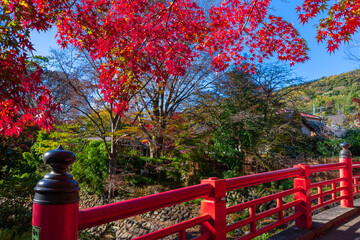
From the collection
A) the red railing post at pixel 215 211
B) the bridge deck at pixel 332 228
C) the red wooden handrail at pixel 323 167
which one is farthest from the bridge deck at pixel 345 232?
the red railing post at pixel 215 211

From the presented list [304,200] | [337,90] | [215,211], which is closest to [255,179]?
[215,211]

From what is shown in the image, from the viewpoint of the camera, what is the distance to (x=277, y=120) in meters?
12.0

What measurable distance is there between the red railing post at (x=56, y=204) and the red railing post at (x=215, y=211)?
1436 millimetres

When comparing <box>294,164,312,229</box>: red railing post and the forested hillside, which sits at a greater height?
the forested hillside

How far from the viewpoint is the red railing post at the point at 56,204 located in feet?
4.15

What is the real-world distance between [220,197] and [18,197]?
4894 mm

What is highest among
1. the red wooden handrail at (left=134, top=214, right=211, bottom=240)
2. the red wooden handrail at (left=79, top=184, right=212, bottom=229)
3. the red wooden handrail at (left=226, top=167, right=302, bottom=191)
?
the red wooden handrail at (left=79, top=184, right=212, bottom=229)

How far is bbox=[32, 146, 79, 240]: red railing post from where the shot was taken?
1.27m

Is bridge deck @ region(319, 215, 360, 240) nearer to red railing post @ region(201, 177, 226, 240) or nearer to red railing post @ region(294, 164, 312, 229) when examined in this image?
red railing post @ region(294, 164, 312, 229)

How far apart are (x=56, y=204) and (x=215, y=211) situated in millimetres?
1563

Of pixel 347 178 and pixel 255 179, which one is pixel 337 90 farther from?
pixel 255 179

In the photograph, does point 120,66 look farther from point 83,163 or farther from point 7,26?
point 83,163

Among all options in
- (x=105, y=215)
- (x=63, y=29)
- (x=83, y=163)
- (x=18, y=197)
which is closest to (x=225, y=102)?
(x=83, y=163)

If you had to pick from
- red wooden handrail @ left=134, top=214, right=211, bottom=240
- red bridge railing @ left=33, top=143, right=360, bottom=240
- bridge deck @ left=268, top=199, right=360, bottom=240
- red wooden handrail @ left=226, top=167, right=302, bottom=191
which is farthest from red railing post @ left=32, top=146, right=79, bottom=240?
bridge deck @ left=268, top=199, right=360, bottom=240
